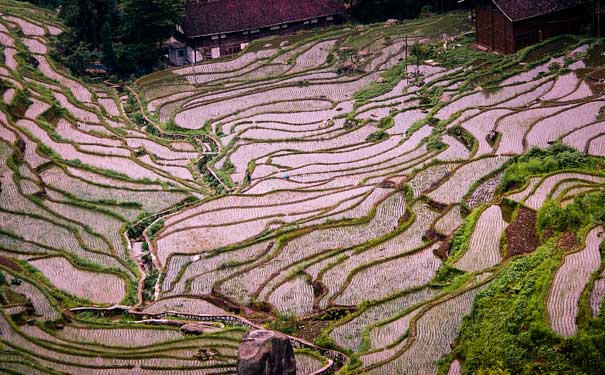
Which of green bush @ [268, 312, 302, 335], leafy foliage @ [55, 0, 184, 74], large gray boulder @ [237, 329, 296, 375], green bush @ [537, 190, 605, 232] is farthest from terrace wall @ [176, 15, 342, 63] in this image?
large gray boulder @ [237, 329, 296, 375]

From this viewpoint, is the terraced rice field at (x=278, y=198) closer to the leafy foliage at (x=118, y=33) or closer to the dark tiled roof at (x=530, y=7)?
the leafy foliage at (x=118, y=33)

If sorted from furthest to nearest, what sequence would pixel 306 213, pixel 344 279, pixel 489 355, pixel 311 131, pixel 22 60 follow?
pixel 22 60, pixel 311 131, pixel 306 213, pixel 344 279, pixel 489 355

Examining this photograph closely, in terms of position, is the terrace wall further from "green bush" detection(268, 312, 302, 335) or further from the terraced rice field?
"green bush" detection(268, 312, 302, 335)

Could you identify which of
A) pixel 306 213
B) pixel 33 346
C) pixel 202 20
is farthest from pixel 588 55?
pixel 33 346

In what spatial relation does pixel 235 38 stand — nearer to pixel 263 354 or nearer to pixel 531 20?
pixel 531 20

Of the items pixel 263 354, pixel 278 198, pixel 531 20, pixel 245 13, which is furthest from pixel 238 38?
pixel 263 354

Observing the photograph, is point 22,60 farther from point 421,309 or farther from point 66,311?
point 421,309
